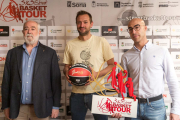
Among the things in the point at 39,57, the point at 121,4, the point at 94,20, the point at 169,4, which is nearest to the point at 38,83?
the point at 39,57

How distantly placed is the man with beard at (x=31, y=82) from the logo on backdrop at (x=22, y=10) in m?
0.74

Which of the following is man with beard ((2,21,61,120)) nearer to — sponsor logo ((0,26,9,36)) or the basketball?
the basketball

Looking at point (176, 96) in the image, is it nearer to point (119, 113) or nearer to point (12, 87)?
point (119, 113)

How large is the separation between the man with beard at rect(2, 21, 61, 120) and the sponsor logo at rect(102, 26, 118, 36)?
1.04m

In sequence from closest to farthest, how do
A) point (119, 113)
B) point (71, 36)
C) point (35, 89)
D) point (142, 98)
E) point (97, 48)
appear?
point (119, 113) → point (142, 98) → point (35, 89) → point (97, 48) → point (71, 36)

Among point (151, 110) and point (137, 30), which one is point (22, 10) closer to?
point (137, 30)

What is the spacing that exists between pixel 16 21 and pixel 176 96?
257cm

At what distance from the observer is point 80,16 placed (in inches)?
71.1

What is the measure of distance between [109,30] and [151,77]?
1.25 meters

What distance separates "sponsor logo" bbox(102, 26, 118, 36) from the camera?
245 centimetres

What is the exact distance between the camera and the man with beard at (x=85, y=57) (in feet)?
5.70

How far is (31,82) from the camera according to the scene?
5.56 ft

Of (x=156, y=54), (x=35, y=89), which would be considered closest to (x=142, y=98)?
(x=156, y=54)

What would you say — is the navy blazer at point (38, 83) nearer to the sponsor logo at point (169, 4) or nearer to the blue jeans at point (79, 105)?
the blue jeans at point (79, 105)
